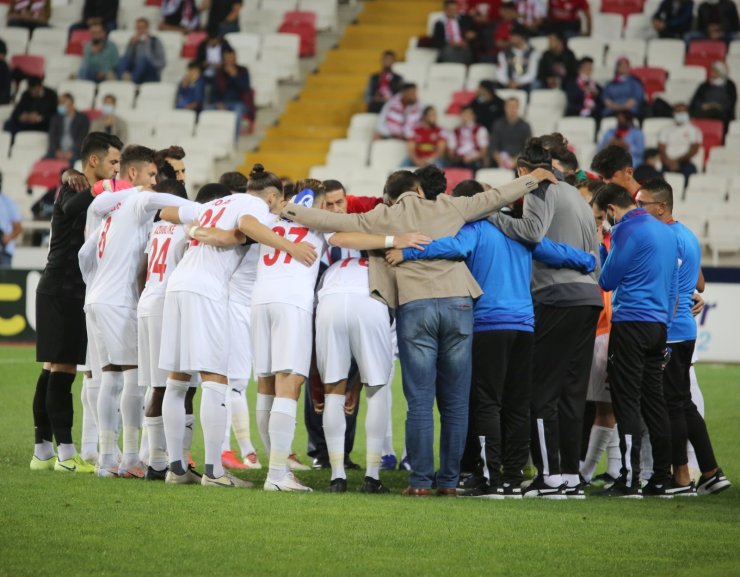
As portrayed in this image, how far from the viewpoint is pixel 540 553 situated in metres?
5.99

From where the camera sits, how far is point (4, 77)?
22469 millimetres

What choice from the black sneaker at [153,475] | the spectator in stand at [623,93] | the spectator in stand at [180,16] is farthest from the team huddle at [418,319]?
the spectator in stand at [180,16]

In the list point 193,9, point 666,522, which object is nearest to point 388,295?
point 666,522

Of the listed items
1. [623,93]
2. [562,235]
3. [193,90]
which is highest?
[623,93]

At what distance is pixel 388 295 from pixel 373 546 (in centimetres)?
217

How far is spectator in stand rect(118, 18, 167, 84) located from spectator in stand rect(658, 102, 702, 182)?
9.09 meters

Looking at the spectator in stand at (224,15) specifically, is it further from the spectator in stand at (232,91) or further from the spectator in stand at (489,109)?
the spectator in stand at (489,109)

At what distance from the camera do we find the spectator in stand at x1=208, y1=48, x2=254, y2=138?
70.4 ft

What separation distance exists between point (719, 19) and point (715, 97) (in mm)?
1893

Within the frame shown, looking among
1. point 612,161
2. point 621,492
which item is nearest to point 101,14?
point 612,161

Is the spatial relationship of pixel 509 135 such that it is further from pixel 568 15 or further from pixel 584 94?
pixel 568 15

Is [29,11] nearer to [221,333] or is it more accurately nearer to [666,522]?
[221,333]

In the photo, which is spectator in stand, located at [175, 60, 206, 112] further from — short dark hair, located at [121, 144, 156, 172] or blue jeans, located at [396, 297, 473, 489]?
blue jeans, located at [396, 297, 473, 489]

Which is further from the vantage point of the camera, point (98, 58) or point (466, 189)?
point (98, 58)
